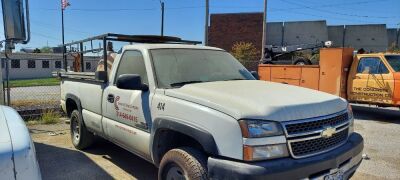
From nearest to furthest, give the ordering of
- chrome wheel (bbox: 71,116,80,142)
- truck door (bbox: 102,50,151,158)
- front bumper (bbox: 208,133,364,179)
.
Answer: front bumper (bbox: 208,133,364,179) → truck door (bbox: 102,50,151,158) → chrome wheel (bbox: 71,116,80,142)

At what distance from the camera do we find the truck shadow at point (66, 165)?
16.6 ft

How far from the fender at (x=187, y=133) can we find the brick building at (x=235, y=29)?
38185mm

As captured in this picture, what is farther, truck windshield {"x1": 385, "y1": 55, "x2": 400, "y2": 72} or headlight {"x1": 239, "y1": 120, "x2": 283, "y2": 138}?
truck windshield {"x1": 385, "y1": 55, "x2": 400, "y2": 72}

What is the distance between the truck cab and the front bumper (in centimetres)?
783

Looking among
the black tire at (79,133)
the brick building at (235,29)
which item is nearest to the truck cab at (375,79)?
the black tire at (79,133)

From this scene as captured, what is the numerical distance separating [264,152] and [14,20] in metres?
2.49

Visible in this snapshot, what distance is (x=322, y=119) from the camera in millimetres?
3338

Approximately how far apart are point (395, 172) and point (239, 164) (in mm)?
3677

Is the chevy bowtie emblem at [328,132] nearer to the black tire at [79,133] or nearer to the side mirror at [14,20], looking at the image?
the side mirror at [14,20]

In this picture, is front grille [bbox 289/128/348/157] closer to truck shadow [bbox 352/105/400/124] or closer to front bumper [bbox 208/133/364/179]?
front bumper [bbox 208/133/364/179]

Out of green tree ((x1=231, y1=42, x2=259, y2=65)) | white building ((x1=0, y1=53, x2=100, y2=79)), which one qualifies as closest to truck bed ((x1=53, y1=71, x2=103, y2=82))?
green tree ((x1=231, y1=42, x2=259, y2=65))

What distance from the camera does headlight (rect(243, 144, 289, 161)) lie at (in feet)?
9.72

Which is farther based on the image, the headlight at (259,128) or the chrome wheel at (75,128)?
the chrome wheel at (75,128)

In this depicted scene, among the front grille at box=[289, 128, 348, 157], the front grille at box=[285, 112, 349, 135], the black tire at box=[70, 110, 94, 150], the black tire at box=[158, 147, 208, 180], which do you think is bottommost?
the black tire at box=[70, 110, 94, 150]
